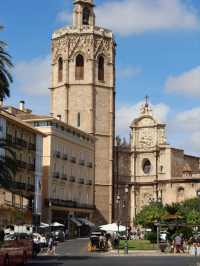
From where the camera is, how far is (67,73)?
358 feet

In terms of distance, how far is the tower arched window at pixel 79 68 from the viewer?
359 ft

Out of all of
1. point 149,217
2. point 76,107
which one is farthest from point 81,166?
point 149,217

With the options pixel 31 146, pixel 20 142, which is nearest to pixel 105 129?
pixel 31 146

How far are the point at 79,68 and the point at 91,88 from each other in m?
3.92

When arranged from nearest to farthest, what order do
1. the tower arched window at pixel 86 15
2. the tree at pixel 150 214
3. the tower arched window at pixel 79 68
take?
the tree at pixel 150 214 < the tower arched window at pixel 79 68 < the tower arched window at pixel 86 15

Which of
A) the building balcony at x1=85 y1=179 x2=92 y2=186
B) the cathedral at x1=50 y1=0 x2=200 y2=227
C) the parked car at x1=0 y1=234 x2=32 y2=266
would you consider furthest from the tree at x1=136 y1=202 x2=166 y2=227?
the parked car at x1=0 y1=234 x2=32 y2=266

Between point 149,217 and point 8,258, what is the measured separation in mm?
55263

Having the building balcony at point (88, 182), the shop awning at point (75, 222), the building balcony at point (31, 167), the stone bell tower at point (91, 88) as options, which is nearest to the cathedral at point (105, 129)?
the stone bell tower at point (91, 88)

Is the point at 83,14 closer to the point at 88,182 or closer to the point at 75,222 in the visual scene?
the point at 88,182

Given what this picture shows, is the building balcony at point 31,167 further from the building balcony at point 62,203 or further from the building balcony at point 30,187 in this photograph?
the building balcony at point 62,203

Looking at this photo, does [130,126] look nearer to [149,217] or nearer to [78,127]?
[78,127]

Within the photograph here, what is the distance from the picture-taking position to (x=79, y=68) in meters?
110

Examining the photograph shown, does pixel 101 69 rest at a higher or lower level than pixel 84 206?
higher

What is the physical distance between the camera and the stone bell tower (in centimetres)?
10775
